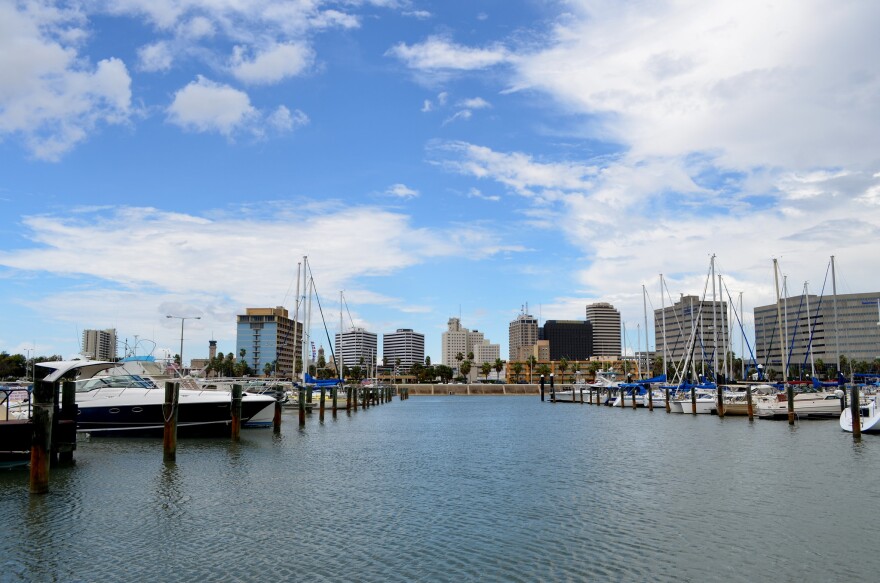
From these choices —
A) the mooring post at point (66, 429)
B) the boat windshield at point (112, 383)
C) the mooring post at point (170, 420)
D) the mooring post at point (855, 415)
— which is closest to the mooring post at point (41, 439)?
the mooring post at point (66, 429)

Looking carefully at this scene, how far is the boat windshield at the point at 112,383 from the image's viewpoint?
140 feet

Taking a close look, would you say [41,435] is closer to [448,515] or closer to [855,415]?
[448,515]

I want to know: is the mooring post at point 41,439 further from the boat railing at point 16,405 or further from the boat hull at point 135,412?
the boat hull at point 135,412

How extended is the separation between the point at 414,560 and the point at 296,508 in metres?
7.37

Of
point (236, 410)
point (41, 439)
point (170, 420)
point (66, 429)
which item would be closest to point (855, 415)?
point (236, 410)

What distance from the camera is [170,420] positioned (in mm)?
32094

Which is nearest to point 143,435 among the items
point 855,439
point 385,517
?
point 385,517

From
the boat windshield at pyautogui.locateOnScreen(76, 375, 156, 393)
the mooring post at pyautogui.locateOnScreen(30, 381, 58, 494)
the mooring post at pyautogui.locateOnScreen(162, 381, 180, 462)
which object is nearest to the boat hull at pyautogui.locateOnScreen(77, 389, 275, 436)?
the boat windshield at pyautogui.locateOnScreen(76, 375, 156, 393)

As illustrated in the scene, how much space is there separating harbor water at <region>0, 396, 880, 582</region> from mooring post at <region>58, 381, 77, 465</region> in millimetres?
1210

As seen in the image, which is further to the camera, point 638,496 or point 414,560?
point 638,496

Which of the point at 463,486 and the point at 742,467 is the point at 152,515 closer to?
the point at 463,486

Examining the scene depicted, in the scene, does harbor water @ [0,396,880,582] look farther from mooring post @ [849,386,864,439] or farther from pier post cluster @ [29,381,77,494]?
mooring post @ [849,386,864,439]

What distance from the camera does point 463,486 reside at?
27.9m

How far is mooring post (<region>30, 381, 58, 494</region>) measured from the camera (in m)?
22.5
